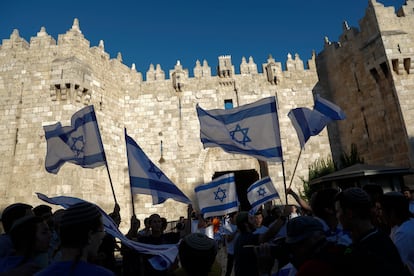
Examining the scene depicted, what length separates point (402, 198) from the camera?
2.70 meters

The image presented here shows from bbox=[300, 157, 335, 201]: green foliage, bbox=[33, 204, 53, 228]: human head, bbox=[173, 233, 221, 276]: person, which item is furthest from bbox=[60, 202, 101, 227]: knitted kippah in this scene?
bbox=[300, 157, 335, 201]: green foliage

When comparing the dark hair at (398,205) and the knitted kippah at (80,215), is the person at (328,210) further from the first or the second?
the knitted kippah at (80,215)

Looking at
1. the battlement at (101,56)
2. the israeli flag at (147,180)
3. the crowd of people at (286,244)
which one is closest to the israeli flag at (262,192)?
the israeli flag at (147,180)

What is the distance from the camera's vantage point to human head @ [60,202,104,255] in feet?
5.24

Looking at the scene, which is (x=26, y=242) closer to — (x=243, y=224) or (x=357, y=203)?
(x=243, y=224)

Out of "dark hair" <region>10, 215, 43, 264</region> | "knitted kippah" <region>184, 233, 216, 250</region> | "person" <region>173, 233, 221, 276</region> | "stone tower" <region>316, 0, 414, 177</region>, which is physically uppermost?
"stone tower" <region>316, 0, 414, 177</region>

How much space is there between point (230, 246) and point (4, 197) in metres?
9.65

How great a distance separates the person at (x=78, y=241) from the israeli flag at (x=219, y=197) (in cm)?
409

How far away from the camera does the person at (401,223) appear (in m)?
2.39

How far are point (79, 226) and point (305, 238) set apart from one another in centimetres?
134

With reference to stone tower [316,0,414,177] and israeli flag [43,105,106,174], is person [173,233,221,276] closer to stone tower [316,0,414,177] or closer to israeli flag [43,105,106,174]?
israeli flag [43,105,106,174]

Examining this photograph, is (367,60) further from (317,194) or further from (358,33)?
(317,194)

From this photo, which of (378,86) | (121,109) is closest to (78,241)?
(121,109)

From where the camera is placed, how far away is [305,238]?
5.62 ft
